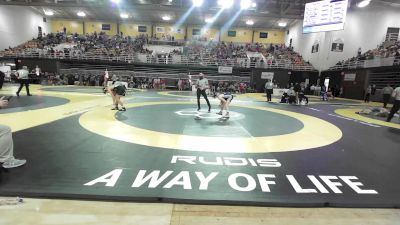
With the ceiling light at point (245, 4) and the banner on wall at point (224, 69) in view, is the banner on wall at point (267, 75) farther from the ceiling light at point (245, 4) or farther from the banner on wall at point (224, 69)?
the ceiling light at point (245, 4)

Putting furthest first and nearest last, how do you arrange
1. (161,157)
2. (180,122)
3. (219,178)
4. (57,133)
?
(180,122) < (57,133) < (161,157) < (219,178)

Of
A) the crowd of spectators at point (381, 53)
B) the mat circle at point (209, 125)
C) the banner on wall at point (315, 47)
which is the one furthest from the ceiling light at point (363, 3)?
the mat circle at point (209, 125)

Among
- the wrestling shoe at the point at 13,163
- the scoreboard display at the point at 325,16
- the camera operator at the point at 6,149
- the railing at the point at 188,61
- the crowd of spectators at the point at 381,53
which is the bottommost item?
the wrestling shoe at the point at 13,163

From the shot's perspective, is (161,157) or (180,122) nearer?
(161,157)

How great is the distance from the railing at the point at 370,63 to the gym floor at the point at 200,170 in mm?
16505

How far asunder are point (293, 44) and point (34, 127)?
3590cm

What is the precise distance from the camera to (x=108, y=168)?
13.5 feet

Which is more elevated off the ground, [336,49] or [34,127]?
[336,49]

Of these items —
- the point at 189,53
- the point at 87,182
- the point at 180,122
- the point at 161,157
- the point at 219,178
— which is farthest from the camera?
the point at 189,53

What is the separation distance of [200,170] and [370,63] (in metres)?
24.9

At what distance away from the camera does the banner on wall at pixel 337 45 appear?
92.7 feet

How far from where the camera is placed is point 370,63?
926 inches

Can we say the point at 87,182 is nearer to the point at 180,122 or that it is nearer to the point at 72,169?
the point at 72,169

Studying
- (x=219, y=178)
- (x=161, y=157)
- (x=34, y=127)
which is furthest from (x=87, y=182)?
(x=34, y=127)
